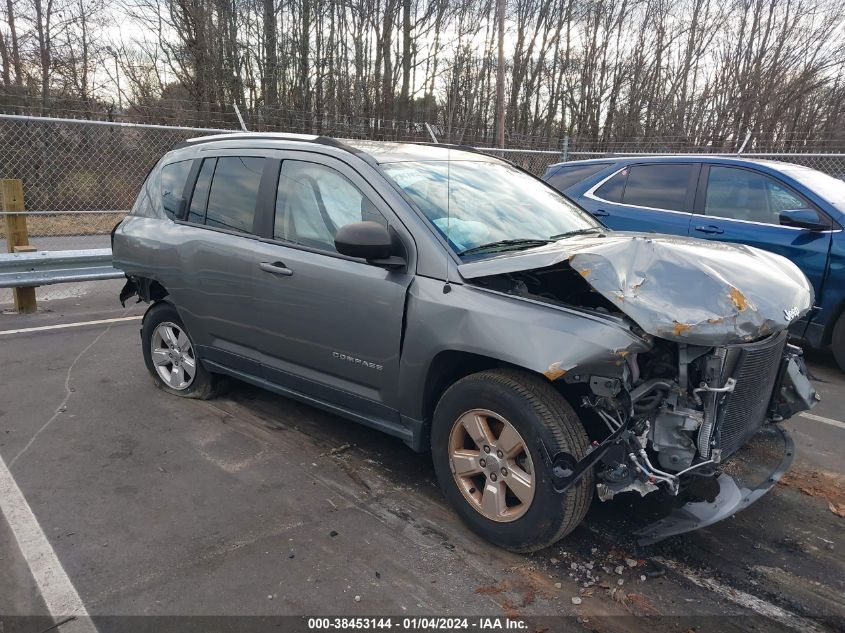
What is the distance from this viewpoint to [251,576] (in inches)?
108

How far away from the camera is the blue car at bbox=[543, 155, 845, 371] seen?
18.1 ft

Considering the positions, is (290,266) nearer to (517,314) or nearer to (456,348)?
(456,348)

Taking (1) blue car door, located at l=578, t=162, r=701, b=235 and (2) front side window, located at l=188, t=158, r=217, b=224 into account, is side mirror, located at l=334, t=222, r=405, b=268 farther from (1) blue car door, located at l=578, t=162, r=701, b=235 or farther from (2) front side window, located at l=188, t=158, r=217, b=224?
(1) blue car door, located at l=578, t=162, r=701, b=235

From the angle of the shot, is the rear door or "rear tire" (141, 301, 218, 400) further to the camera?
"rear tire" (141, 301, 218, 400)

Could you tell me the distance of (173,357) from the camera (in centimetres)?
485

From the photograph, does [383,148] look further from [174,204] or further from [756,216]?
[756,216]

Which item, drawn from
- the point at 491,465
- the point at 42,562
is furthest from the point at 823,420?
the point at 42,562

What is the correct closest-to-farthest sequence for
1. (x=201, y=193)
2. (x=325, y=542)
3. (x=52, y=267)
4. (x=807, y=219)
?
(x=325, y=542), (x=201, y=193), (x=807, y=219), (x=52, y=267)

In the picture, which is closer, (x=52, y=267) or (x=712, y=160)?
(x=712, y=160)

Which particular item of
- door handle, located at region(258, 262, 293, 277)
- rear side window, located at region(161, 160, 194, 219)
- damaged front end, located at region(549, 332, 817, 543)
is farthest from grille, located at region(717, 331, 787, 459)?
rear side window, located at region(161, 160, 194, 219)

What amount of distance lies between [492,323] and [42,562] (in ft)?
7.57

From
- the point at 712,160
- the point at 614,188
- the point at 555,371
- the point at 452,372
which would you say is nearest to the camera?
the point at 555,371

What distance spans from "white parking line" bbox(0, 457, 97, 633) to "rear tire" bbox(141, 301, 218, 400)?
1.40m

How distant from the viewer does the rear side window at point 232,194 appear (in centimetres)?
404
